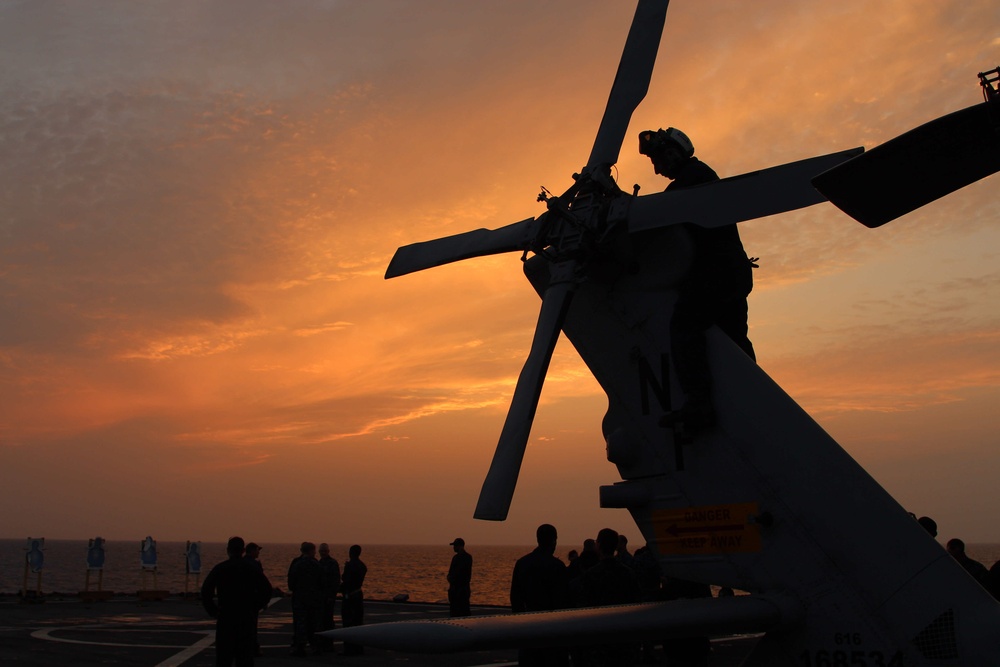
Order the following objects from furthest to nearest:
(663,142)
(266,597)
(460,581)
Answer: (460,581) → (266,597) → (663,142)

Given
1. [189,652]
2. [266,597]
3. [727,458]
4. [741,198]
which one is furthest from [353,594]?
[741,198]

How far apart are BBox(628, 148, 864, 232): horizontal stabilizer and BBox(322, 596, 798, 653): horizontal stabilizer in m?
2.52

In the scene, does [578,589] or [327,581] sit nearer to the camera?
[578,589]

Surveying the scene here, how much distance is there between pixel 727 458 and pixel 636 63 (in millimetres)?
3770

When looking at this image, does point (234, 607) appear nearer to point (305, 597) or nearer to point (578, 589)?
point (578, 589)

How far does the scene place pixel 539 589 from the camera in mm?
7637

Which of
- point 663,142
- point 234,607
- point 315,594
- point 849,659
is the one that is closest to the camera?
point 849,659

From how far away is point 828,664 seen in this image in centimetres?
496

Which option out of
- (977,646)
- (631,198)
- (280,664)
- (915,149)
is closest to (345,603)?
(280,664)

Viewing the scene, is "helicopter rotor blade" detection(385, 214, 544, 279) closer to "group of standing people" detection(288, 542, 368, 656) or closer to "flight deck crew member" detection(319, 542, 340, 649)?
"group of standing people" detection(288, 542, 368, 656)

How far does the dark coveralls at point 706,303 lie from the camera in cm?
578

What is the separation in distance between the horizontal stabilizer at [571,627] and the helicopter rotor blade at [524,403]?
3.27ft

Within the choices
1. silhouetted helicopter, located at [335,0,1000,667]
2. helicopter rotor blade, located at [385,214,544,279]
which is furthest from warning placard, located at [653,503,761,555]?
helicopter rotor blade, located at [385,214,544,279]

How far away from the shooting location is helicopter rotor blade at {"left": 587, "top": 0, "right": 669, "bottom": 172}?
24.2 ft
